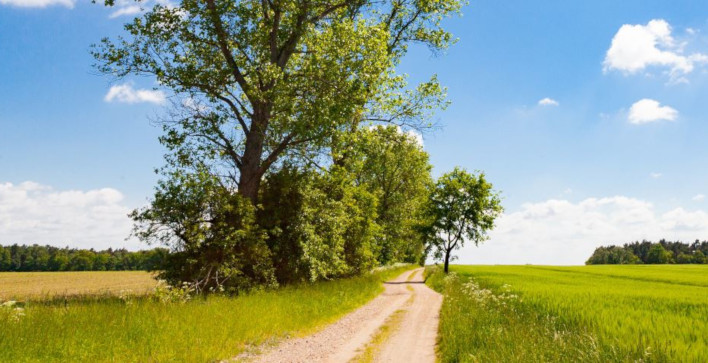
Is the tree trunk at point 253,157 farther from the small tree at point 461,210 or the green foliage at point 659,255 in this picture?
the green foliage at point 659,255

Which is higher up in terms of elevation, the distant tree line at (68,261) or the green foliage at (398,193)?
the green foliage at (398,193)

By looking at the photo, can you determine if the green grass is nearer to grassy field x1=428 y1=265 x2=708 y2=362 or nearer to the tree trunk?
grassy field x1=428 y1=265 x2=708 y2=362

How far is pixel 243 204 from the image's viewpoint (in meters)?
18.4

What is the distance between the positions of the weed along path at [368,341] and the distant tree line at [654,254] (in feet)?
531

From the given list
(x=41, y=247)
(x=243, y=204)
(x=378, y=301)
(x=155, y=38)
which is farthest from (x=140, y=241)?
(x=41, y=247)

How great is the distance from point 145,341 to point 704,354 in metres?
10.5

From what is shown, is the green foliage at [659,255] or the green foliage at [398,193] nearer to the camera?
the green foliage at [398,193]

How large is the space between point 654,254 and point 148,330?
190614 millimetres

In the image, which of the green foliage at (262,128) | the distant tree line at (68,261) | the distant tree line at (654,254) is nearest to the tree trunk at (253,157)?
the green foliage at (262,128)

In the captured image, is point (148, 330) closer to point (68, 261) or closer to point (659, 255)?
point (68, 261)

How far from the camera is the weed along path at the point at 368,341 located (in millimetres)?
9555

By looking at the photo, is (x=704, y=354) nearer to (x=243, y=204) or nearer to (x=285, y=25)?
(x=243, y=204)

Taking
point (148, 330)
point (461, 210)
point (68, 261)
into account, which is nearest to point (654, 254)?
point (461, 210)

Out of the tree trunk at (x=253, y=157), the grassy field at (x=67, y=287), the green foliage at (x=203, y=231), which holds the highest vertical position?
the tree trunk at (x=253, y=157)
